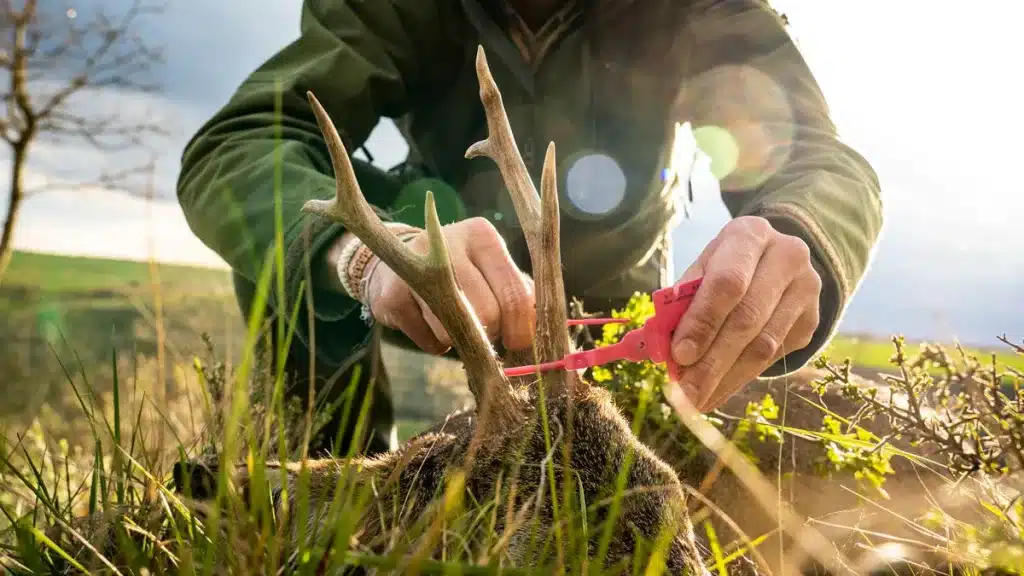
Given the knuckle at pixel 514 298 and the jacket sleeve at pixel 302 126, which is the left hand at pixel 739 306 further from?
the jacket sleeve at pixel 302 126

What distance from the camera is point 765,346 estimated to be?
1951 millimetres

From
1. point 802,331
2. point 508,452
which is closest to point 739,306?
point 802,331

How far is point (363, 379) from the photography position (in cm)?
379

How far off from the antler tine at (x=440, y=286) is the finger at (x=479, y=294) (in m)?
0.23

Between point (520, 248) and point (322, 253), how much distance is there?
4.58ft

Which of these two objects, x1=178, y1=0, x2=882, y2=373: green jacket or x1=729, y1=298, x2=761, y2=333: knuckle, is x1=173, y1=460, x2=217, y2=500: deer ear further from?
x1=729, y1=298, x2=761, y2=333: knuckle

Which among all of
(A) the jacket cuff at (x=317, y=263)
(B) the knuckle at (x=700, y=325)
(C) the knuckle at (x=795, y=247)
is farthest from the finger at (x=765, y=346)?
(A) the jacket cuff at (x=317, y=263)

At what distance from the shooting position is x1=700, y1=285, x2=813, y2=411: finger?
1.96m

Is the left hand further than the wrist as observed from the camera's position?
No

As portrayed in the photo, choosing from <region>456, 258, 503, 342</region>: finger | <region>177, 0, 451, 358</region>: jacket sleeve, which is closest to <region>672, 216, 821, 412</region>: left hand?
<region>456, 258, 503, 342</region>: finger

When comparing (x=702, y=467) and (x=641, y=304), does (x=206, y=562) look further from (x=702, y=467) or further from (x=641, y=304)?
(x=702, y=467)

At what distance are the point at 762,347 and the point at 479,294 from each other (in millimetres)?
852

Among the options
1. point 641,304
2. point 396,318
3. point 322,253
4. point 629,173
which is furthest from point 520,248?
point 396,318

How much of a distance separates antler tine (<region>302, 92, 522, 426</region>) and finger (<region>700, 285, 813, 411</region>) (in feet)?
2.52
